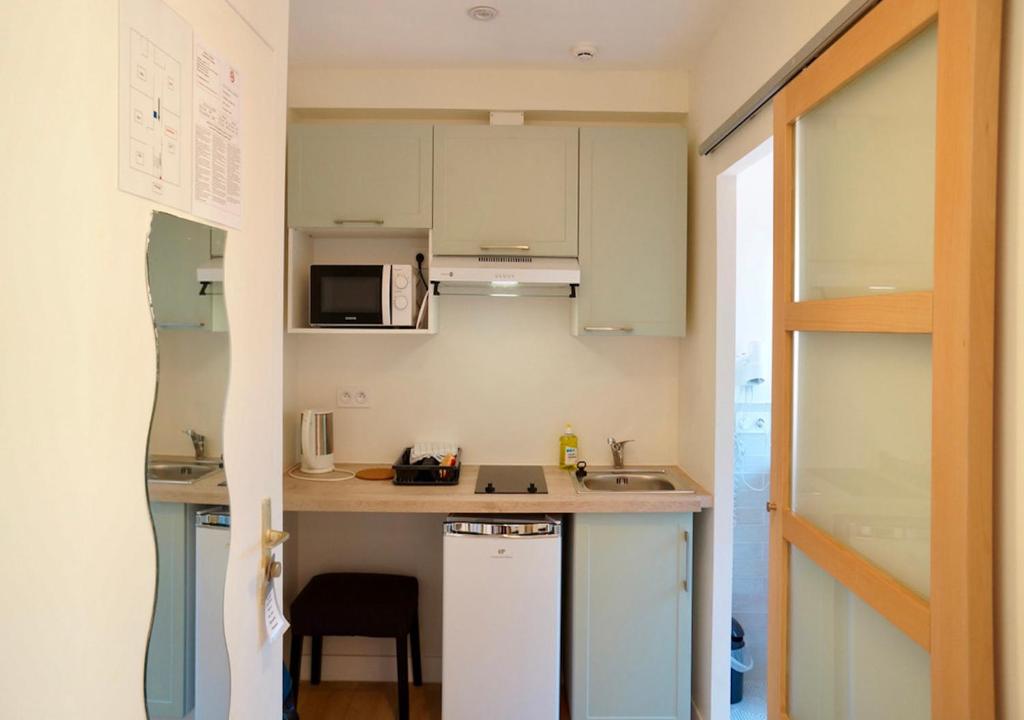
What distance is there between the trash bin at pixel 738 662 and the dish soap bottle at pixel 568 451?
1.08 metres

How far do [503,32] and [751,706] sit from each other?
3.05 meters

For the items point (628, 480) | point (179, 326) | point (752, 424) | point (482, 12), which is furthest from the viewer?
point (752, 424)

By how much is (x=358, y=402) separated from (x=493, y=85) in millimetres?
1593

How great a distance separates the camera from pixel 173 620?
989 mm

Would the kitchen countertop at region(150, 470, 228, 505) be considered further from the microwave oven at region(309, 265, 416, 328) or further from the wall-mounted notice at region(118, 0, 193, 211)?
the microwave oven at region(309, 265, 416, 328)

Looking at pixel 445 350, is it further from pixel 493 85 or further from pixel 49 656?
pixel 49 656

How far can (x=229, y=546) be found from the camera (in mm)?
1193

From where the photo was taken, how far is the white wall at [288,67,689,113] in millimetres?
2660

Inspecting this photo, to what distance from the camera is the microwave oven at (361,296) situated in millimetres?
2588

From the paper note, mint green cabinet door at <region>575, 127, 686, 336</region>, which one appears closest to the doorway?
mint green cabinet door at <region>575, 127, 686, 336</region>

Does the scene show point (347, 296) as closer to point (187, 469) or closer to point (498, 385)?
point (498, 385)

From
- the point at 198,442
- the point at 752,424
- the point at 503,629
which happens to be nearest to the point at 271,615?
the point at 198,442

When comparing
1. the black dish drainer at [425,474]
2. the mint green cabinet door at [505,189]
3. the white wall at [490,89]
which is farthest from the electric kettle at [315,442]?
the white wall at [490,89]

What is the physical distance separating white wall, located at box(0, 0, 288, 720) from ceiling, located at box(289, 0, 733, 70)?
1355 millimetres
